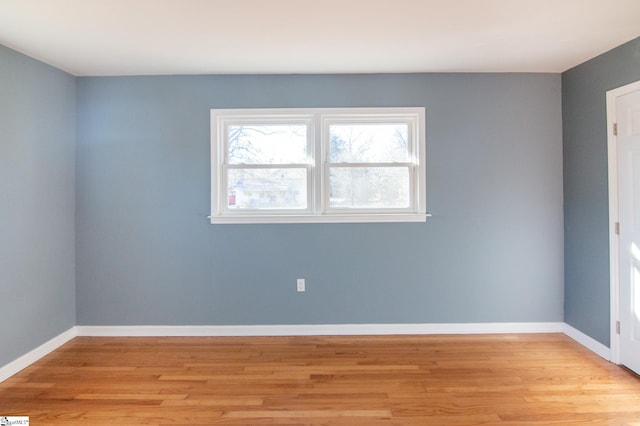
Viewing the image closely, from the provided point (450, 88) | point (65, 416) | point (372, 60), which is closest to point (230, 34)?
point (372, 60)

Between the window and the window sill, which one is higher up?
the window

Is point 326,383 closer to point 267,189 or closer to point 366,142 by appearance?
point 267,189

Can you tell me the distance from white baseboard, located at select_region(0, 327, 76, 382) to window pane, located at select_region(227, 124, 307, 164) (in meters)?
2.15

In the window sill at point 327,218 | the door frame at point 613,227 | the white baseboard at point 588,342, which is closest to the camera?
the door frame at point 613,227

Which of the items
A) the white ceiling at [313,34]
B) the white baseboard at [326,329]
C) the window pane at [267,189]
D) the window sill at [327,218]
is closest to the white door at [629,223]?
the white ceiling at [313,34]

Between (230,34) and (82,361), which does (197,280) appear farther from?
(230,34)

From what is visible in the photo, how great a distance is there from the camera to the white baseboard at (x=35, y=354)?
2533 millimetres

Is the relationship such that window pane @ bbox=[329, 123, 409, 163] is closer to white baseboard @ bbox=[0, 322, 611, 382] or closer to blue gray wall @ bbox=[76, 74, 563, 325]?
blue gray wall @ bbox=[76, 74, 563, 325]

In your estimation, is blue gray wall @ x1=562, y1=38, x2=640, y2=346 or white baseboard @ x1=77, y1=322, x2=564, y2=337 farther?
white baseboard @ x1=77, y1=322, x2=564, y2=337

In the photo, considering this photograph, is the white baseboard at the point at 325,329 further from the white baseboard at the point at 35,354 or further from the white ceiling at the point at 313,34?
the white ceiling at the point at 313,34

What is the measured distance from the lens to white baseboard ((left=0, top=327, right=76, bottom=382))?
253 cm

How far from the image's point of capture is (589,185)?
292 centimetres

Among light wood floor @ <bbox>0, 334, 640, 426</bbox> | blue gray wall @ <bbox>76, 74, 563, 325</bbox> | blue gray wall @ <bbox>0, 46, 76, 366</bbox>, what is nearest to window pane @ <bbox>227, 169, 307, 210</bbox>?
blue gray wall @ <bbox>76, 74, 563, 325</bbox>

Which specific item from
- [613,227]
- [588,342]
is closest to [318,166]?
[613,227]
